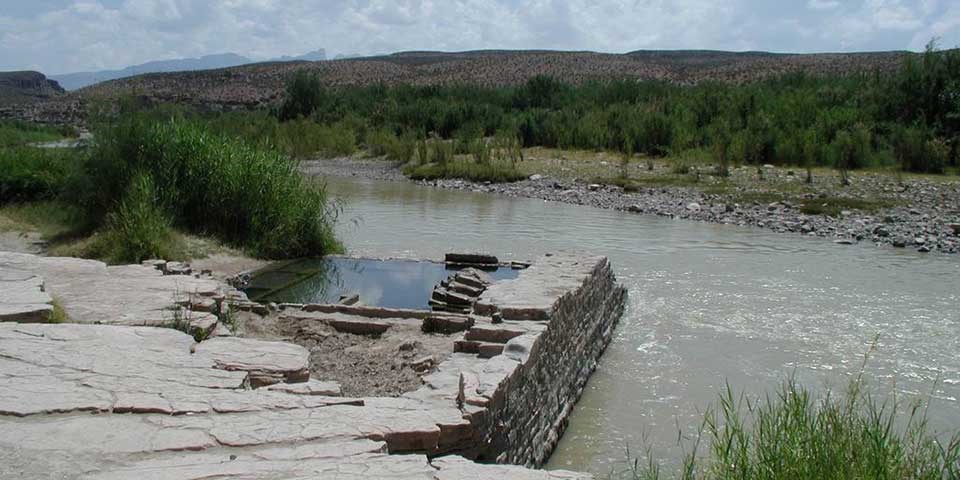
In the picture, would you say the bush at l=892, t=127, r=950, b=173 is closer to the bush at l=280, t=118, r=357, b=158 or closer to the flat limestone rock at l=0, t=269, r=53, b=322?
the bush at l=280, t=118, r=357, b=158

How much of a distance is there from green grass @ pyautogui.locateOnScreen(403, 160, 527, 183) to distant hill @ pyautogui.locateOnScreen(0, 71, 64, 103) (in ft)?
155

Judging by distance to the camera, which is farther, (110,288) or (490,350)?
(110,288)

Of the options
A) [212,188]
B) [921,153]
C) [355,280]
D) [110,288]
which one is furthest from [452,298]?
[921,153]

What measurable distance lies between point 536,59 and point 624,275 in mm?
56854

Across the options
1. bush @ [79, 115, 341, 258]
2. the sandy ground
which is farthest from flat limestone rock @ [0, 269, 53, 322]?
bush @ [79, 115, 341, 258]

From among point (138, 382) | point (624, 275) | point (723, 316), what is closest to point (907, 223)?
point (624, 275)

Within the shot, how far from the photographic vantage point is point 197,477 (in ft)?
13.0

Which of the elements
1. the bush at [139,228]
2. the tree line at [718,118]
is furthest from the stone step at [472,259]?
the tree line at [718,118]

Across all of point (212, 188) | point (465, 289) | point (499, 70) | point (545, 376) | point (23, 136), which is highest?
point (499, 70)

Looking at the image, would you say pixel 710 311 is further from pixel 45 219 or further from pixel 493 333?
pixel 45 219

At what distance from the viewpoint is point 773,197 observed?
64.8ft

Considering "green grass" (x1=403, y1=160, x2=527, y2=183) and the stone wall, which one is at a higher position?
"green grass" (x1=403, y1=160, x2=527, y2=183)

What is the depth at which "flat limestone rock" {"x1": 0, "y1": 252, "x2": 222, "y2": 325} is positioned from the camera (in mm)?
7359

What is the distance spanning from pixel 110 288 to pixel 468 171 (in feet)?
56.6
